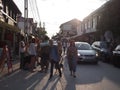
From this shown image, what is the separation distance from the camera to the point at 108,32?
96.8ft

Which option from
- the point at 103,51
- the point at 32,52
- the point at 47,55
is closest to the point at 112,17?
the point at 103,51

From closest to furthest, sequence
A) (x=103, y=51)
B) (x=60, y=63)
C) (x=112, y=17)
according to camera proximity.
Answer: (x=60, y=63), (x=103, y=51), (x=112, y=17)

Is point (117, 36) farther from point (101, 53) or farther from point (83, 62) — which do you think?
point (83, 62)

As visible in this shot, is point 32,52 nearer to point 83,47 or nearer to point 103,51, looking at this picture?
point 83,47

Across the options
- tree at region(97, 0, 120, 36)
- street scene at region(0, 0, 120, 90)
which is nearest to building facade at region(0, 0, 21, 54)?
street scene at region(0, 0, 120, 90)

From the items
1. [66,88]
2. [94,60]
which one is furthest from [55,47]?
[94,60]

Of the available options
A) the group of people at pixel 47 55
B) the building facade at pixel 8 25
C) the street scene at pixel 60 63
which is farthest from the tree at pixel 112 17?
the group of people at pixel 47 55

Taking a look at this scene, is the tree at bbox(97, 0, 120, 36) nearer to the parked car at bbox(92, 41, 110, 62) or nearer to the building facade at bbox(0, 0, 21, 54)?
the parked car at bbox(92, 41, 110, 62)

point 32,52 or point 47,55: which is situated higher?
point 32,52

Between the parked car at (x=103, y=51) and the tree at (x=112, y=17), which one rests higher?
the tree at (x=112, y=17)

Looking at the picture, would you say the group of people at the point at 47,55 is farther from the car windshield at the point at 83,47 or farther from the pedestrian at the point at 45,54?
the car windshield at the point at 83,47

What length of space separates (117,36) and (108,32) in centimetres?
243

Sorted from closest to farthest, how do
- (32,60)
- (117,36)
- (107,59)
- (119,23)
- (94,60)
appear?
(32,60) → (94,60) → (107,59) → (119,23) → (117,36)

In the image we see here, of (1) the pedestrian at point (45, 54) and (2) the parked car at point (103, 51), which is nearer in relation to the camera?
(1) the pedestrian at point (45, 54)
